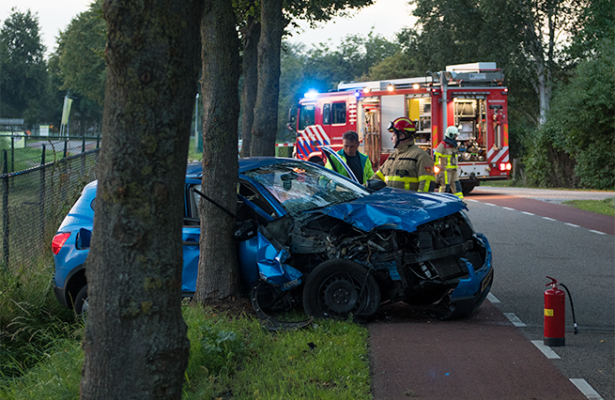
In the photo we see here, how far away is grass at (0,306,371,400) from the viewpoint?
4570mm

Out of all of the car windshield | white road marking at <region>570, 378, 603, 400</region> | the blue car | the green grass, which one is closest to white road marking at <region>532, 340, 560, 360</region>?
white road marking at <region>570, 378, 603, 400</region>

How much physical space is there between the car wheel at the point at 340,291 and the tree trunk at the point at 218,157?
78 centimetres

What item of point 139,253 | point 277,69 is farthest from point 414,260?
point 277,69

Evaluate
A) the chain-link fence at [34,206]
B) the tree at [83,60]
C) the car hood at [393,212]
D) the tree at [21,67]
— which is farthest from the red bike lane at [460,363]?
the tree at [21,67]

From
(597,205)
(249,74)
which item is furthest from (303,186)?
(249,74)

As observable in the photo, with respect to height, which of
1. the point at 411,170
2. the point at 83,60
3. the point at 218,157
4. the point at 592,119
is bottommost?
the point at 411,170

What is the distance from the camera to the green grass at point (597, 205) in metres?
16.6

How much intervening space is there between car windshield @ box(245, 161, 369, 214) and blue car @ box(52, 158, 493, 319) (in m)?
0.02

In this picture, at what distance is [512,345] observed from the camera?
566cm

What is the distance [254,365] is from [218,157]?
2105 millimetres

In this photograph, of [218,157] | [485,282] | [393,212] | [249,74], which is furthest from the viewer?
[249,74]

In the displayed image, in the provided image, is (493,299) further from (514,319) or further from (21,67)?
(21,67)

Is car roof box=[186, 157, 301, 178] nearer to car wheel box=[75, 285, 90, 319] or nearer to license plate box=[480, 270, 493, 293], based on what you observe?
car wheel box=[75, 285, 90, 319]

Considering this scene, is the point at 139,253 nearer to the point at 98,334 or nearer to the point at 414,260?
the point at 98,334
